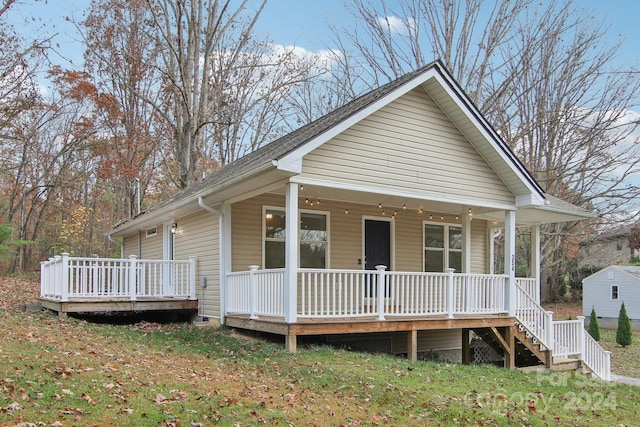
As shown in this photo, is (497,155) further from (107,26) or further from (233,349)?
(107,26)

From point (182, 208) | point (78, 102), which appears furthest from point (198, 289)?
point (78, 102)

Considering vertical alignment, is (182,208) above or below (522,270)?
above

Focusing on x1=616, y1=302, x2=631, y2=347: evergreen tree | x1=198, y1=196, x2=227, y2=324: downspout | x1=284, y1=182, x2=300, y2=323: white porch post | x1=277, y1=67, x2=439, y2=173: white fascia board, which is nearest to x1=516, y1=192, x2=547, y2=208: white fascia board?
x1=277, y1=67, x2=439, y2=173: white fascia board

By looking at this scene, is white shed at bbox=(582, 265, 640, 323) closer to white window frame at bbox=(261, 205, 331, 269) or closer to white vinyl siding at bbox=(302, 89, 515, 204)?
white vinyl siding at bbox=(302, 89, 515, 204)

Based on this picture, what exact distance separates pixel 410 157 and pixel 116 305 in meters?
7.63

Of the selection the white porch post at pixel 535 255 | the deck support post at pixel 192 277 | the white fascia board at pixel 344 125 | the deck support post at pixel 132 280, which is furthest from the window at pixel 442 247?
the deck support post at pixel 132 280

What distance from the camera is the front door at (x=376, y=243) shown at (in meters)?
14.0

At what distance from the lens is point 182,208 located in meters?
13.5

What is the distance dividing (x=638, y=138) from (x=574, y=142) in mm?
2620

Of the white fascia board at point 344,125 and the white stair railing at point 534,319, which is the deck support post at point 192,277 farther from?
the white stair railing at point 534,319

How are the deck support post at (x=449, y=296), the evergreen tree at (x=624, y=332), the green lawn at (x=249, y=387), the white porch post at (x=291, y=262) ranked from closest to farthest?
the green lawn at (x=249, y=387)
the white porch post at (x=291, y=262)
the deck support post at (x=449, y=296)
the evergreen tree at (x=624, y=332)

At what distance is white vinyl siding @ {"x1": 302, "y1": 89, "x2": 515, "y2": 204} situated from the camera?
10.7m

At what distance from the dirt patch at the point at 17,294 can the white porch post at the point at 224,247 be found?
5.88 meters

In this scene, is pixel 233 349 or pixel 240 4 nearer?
pixel 233 349
